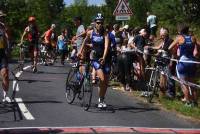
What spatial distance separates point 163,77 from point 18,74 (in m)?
7.23

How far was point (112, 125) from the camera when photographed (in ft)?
37.8

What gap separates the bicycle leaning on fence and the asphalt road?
7.5 inches

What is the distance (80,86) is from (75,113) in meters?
0.96

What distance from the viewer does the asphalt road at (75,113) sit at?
1177cm

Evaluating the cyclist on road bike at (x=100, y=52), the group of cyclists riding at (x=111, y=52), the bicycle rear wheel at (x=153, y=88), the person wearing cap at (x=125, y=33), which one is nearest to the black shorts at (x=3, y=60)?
the group of cyclists riding at (x=111, y=52)

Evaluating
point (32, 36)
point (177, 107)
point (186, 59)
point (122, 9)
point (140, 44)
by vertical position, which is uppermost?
point (122, 9)

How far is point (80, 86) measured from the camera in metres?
13.7

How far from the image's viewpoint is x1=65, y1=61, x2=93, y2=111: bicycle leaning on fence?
1356 centimetres

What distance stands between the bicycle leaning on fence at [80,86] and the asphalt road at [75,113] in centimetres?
19

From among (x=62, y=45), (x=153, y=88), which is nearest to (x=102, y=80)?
(x=153, y=88)

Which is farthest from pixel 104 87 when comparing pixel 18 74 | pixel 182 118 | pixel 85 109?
pixel 18 74

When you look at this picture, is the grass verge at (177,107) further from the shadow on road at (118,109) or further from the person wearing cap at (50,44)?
the person wearing cap at (50,44)

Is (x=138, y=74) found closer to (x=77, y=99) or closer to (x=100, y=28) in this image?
(x=77, y=99)

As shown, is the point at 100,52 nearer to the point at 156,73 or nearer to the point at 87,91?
the point at 87,91
